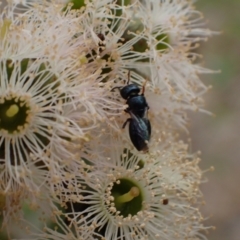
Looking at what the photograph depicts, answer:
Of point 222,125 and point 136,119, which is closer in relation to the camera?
point 136,119

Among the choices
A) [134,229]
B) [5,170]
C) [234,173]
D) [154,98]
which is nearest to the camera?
[5,170]

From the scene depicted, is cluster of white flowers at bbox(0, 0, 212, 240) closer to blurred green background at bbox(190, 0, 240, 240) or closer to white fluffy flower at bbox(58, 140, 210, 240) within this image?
white fluffy flower at bbox(58, 140, 210, 240)

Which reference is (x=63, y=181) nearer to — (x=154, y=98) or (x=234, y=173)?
(x=154, y=98)

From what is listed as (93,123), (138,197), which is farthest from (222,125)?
(93,123)

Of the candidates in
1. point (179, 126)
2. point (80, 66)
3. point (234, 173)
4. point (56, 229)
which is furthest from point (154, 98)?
point (234, 173)

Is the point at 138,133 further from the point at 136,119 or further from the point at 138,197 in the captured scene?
the point at 138,197

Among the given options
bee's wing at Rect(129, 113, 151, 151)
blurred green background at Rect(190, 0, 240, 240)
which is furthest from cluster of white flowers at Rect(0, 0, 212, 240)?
blurred green background at Rect(190, 0, 240, 240)
